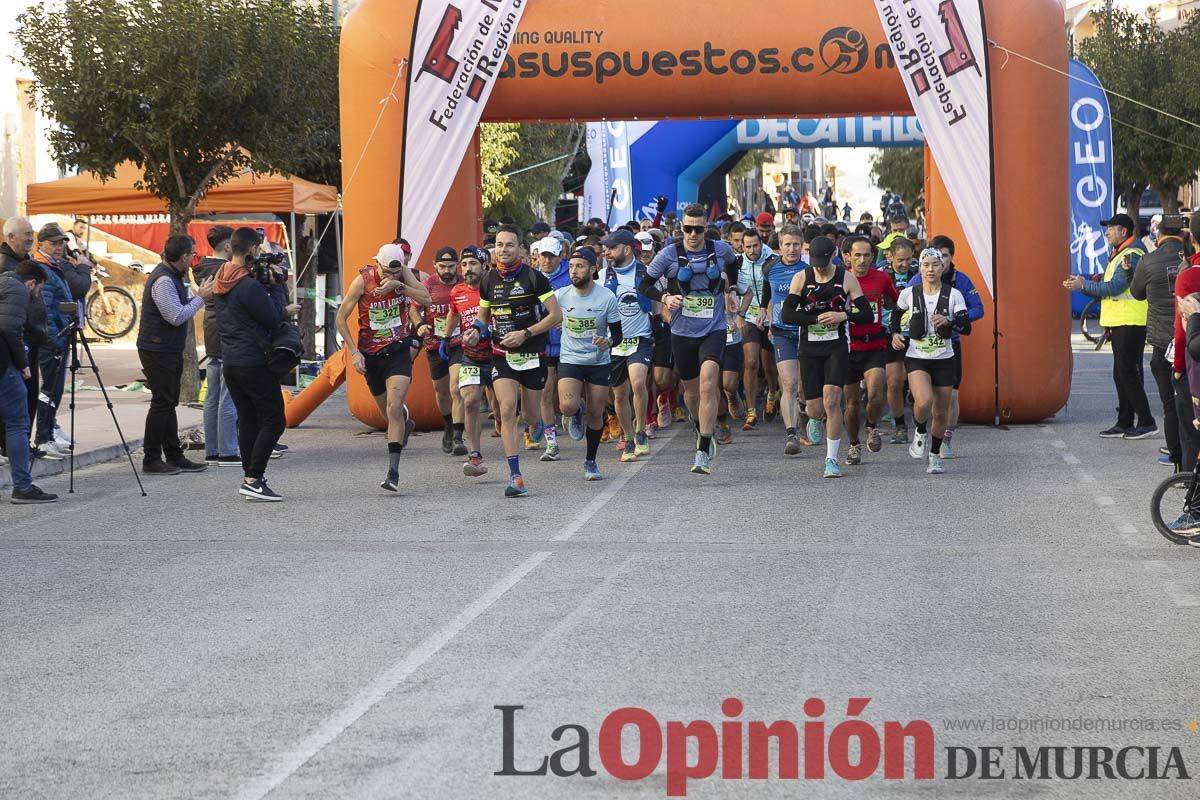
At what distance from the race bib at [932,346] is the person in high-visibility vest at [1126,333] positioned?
7.94 ft

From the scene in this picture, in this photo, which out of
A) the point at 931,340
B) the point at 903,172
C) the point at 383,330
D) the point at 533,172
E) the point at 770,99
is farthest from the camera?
the point at 903,172

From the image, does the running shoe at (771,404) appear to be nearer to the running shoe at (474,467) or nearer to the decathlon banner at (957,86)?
the decathlon banner at (957,86)

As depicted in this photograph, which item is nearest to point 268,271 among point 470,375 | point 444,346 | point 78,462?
point 444,346

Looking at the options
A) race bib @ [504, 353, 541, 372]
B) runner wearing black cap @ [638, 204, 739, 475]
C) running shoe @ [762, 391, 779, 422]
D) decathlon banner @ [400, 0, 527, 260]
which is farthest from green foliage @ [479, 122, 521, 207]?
race bib @ [504, 353, 541, 372]

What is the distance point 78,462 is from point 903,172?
63.4 meters

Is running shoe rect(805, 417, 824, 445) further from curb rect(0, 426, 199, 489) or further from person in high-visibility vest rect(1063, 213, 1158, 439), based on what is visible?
curb rect(0, 426, 199, 489)

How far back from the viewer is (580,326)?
12562mm

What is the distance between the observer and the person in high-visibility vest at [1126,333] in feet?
47.2

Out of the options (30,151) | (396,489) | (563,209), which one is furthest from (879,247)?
(563,209)

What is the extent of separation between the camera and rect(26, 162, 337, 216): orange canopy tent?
64.8 feet

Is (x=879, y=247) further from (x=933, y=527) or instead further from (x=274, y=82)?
(x=933, y=527)

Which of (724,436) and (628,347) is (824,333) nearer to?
(628,347)

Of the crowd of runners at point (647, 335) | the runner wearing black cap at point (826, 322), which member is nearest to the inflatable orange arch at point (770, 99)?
the crowd of runners at point (647, 335)

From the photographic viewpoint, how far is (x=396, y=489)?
11914 mm
